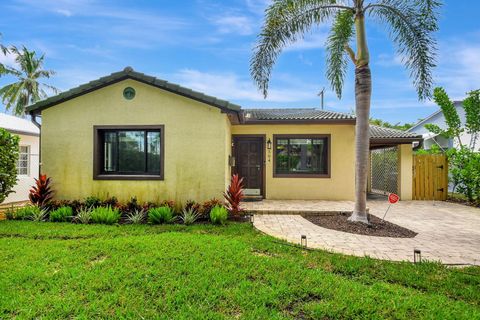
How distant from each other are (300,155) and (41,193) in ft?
30.2

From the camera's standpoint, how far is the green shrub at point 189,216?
6.94 meters

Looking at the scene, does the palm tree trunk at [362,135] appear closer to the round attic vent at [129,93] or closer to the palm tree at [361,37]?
the palm tree at [361,37]

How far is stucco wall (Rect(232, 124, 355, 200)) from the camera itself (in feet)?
34.6

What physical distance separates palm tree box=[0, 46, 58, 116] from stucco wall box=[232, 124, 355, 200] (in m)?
29.6

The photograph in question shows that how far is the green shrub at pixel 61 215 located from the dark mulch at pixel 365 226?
6815mm

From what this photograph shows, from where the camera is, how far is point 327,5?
723 centimetres

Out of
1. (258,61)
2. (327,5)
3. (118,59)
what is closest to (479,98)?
(327,5)

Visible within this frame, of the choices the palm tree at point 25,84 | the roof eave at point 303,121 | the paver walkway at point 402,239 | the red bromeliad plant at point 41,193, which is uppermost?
the palm tree at point 25,84

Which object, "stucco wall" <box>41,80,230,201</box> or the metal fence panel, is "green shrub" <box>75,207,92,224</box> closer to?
"stucco wall" <box>41,80,230,201</box>

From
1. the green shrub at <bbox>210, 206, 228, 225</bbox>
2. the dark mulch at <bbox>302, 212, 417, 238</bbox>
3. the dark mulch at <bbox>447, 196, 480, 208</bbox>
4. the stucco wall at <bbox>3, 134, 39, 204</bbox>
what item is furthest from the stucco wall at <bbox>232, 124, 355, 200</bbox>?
the stucco wall at <bbox>3, 134, 39, 204</bbox>

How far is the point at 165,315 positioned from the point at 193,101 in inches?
249

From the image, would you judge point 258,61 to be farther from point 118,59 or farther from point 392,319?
point 118,59

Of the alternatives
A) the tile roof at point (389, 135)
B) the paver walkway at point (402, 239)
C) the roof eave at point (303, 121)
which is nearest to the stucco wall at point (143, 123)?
the paver walkway at point (402, 239)

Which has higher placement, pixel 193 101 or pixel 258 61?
pixel 258 61
